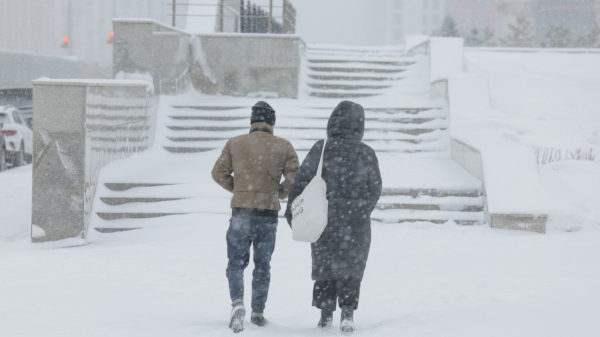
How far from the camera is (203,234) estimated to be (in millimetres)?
7734

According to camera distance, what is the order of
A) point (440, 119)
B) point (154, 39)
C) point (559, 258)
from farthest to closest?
point (440, 119)
point (154, 39)
point (559, 258)

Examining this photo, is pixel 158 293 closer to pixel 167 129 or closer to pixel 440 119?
pixel 167 129

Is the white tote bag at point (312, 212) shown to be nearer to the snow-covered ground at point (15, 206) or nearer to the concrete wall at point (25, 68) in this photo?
the snow-covered ground at point (15, 206)

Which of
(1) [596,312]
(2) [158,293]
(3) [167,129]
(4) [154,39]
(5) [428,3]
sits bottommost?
(2) [158,293]

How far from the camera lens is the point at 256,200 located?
14.3 ft

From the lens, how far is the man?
4.38 metres

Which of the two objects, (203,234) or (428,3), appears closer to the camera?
(203,234)

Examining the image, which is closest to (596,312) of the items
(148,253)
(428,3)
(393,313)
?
(393,313)

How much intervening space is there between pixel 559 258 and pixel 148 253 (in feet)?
14.3

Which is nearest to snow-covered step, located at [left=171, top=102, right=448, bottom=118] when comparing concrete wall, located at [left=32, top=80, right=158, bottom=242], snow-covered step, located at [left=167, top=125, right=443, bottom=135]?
snow-covered step, located at [left=167, top=125, right=443, bottom=135]

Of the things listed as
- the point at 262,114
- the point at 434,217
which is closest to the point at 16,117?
the point at 434,217

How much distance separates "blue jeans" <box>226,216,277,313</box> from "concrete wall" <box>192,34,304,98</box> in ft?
28.4

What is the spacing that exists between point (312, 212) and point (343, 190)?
32 centimetres

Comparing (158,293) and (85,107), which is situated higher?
(85,107)
